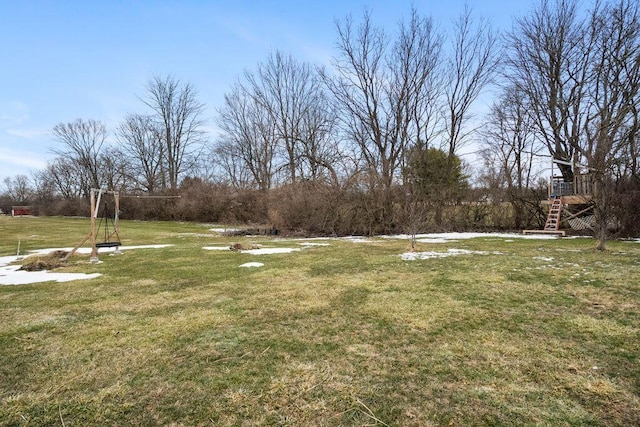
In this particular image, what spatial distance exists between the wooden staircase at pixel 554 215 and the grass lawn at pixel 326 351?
9.36 metres

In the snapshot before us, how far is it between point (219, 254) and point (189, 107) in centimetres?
3349

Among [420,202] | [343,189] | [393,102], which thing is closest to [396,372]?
[343,189]

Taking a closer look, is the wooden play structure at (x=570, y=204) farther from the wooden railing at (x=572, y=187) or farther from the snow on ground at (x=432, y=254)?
the snow on ground at (x=432, y=254)

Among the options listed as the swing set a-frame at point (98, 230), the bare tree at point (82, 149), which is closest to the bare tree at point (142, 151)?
the bare tree at point (82, 149)

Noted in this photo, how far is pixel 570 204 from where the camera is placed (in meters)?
15.0

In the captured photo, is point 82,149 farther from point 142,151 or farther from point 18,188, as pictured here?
point 18,188

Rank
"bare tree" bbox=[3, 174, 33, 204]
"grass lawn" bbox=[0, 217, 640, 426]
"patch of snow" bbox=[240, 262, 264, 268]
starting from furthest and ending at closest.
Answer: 1. "bare tree" bbox=[3, 174, 33, 204]
2. "patch of snow" bbox=[240, 262, 264, 268]
3. "grass lawn" bbox=[0, 217, 640, 426]

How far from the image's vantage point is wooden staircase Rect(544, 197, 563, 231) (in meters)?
13.9

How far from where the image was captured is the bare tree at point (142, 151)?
119ft

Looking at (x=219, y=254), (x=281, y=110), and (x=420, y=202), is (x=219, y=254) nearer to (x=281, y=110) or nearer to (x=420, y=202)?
(x=420, y=202)

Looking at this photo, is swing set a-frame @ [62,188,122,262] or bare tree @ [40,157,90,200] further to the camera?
bare tree @ [40,157,90,200]

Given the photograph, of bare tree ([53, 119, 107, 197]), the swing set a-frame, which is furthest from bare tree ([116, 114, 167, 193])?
the swing set a-frame

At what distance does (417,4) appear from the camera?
19156 millimetres

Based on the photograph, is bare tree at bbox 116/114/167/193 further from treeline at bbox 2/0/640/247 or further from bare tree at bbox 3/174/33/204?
bare tree at bbox 3/174/33/204
